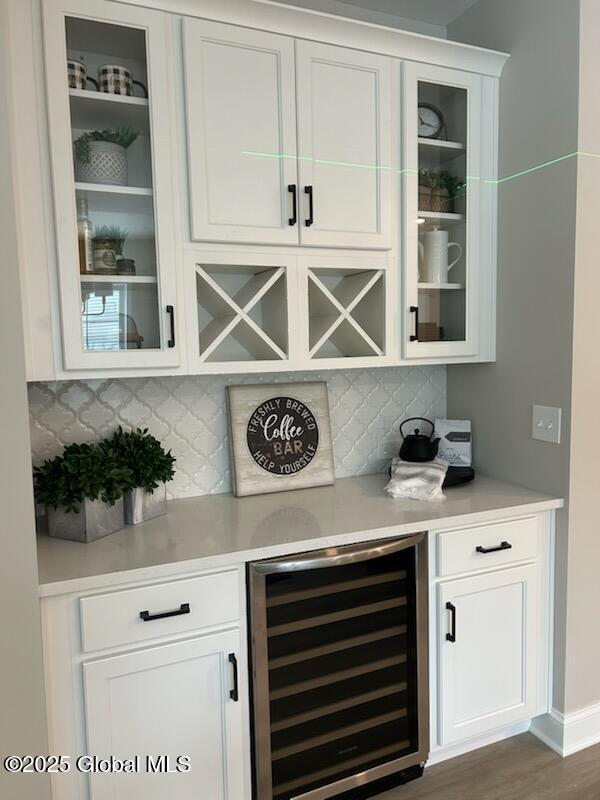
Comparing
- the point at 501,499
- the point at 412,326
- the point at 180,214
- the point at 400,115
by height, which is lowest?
the point at 501,499

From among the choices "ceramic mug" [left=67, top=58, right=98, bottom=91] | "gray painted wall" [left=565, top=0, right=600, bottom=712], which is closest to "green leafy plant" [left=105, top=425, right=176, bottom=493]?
"ceramic mug" [left=67, top=58, right=98, bottom=91]

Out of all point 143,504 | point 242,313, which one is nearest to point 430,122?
point 242,313

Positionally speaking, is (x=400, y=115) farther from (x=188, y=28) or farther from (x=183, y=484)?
(x=183, y=484)

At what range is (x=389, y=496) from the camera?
216 cm

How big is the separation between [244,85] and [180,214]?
47cm

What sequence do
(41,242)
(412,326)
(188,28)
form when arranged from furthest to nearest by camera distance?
1. (412,326)
2. (188,28)
3. (41,242)

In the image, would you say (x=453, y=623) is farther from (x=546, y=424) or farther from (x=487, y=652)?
(x=546, y=424)

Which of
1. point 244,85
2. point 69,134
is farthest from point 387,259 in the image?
point 69,134

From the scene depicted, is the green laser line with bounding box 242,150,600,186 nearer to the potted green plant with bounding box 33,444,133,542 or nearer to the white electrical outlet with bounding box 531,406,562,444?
the white electrical outlet with bounding box 531,406,562,444

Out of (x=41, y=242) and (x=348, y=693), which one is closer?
(x=41, y=242)

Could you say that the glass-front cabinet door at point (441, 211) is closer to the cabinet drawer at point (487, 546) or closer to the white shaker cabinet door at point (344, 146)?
the white shaker cabinet door at point (344, 146)

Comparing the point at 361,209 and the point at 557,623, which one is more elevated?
the point at 361,209

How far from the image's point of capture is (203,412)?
222cm

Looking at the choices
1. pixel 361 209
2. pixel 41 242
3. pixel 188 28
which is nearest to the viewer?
pixel 41 242
